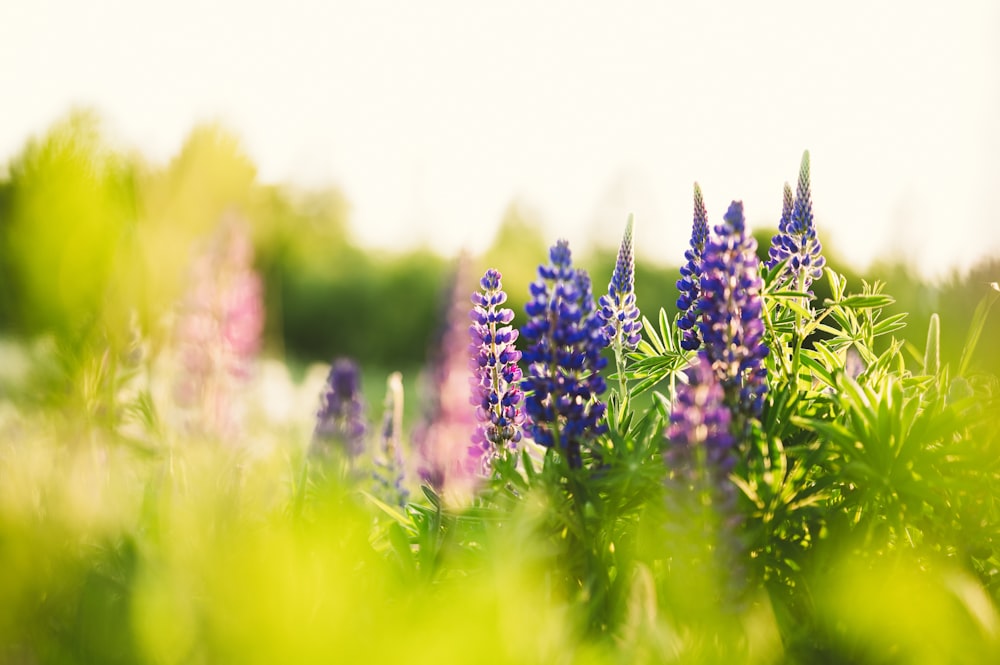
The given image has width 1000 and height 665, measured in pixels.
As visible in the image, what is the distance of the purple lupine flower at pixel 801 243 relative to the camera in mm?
1984

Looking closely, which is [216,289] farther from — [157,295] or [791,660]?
[791,660]

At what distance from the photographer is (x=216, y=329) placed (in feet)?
4.53

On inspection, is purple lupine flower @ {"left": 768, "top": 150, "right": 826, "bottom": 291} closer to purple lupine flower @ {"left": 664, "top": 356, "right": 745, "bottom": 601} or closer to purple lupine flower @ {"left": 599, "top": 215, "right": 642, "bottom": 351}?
purple lupine flower @ {"left": 599, "top": 215, "right": 642, "bottom": 351}

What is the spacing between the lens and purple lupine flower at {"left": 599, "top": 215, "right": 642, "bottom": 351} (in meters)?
2.01

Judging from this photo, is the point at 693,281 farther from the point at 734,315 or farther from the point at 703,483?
the point at 703,483

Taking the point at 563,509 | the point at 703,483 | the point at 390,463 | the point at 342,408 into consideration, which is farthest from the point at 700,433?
the point at 390,463

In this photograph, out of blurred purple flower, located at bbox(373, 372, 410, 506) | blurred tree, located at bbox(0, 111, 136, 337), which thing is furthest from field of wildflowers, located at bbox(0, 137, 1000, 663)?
blurred purple flower, located at bbox(373, 372, 410, 506)

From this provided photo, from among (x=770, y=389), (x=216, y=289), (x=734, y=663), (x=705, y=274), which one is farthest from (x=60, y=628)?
(x=770, y=389)

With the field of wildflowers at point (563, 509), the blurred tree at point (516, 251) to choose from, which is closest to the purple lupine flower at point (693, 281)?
the field of wildflowers at point (563, 509)

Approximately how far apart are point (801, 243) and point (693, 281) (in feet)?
1.38

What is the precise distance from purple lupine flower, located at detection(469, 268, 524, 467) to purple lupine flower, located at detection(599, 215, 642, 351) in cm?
31

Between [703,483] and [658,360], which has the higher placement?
[658,360]

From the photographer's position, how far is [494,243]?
20.6 meters

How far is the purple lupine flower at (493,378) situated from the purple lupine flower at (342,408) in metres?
0.76
